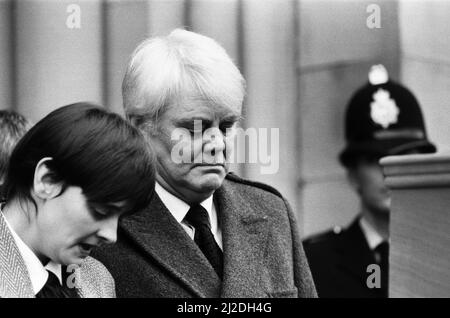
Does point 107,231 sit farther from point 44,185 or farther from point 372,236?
point 372,236

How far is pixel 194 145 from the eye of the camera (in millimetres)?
2549

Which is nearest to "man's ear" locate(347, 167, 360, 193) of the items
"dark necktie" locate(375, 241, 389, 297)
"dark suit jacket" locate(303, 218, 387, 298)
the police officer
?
the police officer

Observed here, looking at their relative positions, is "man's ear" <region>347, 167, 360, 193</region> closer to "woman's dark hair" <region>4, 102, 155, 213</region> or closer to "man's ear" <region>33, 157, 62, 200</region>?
"woman's dark hair" <region>4, 102, 155, 213</region>

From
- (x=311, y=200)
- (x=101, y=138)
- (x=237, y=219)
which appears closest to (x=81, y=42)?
(x=311, y=200)

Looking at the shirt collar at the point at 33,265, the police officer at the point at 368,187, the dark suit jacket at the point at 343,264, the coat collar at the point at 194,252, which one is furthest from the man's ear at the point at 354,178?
the shirt collar at the point at 33,265

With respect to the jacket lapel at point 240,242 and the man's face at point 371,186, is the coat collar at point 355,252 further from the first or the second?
the jacket lapel at point 240,242

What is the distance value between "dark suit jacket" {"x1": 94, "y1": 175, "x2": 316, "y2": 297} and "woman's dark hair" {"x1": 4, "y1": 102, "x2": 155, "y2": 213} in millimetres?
260

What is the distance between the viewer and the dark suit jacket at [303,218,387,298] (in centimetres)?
391

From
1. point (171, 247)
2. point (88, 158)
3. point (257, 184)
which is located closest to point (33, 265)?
point (88, 158)

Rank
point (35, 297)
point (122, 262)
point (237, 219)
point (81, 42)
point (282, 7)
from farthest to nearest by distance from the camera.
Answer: point (282, 7) < point (81, 42) < point (237, 219) < point (122, 262) < point (35, 297)

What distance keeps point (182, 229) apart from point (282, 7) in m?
3.36

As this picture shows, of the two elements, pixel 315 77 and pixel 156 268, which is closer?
pixel 156 268

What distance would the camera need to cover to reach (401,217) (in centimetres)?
235
